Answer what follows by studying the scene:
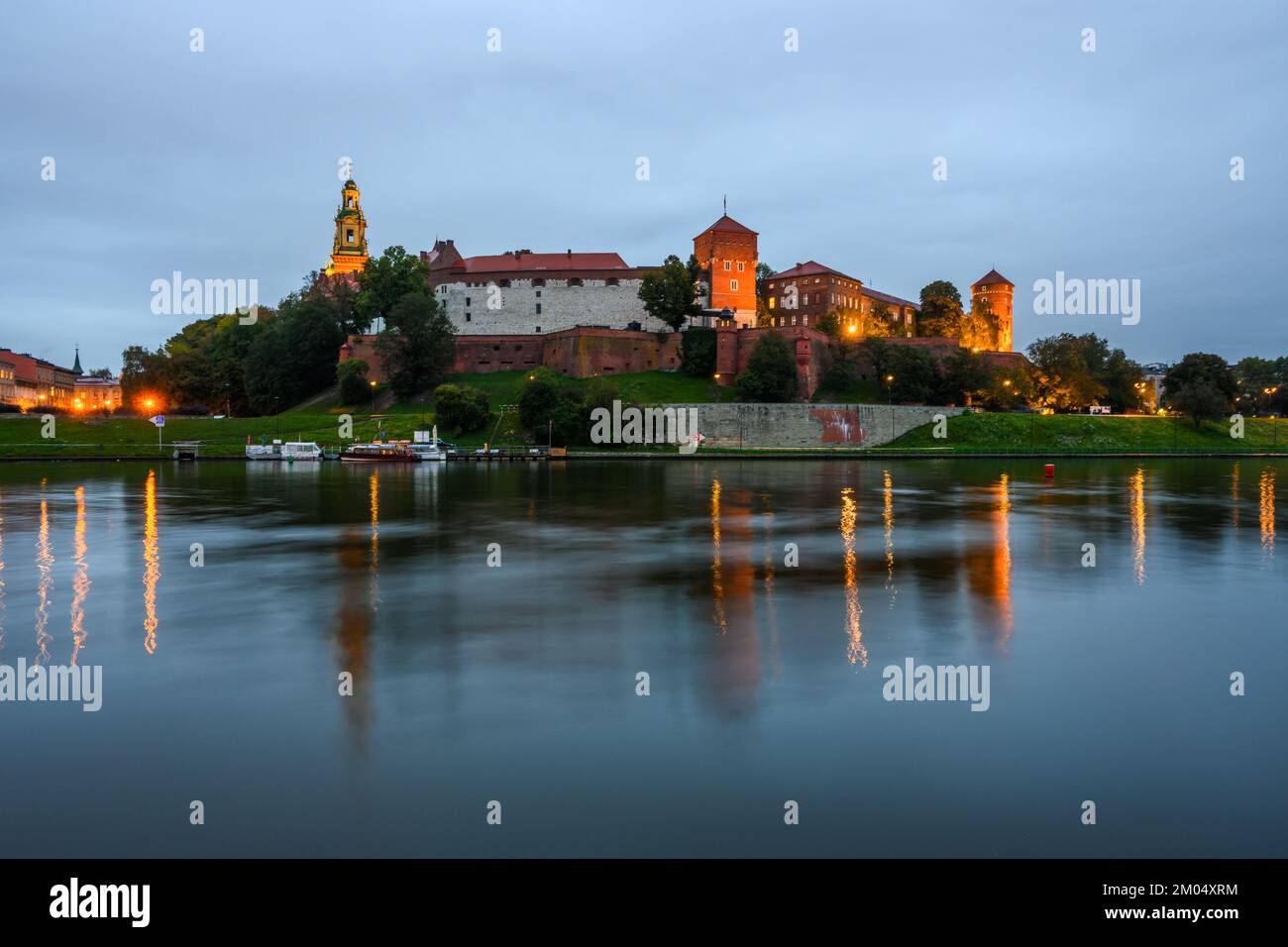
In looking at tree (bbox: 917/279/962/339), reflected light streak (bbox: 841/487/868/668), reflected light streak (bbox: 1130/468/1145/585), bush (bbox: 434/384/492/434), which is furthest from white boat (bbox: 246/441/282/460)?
tree (bbox: 917/279/962/339)

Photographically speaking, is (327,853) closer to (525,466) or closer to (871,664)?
(871,664)

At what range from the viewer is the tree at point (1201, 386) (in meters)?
78.7

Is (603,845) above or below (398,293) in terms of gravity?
below

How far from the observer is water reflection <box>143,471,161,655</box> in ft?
34.3

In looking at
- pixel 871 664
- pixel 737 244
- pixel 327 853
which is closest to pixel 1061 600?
pixel 871 664

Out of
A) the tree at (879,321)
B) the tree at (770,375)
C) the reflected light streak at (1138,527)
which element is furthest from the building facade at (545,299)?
the reflected light streak at (1138,527)

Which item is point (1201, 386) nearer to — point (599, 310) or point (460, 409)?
point (599, 310)

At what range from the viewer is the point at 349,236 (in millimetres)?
120688

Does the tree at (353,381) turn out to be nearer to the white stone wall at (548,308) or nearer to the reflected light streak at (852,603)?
the white stone wall at (548,308)

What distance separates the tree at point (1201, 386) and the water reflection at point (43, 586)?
86.5 metres

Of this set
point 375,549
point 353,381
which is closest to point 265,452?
point 353,381

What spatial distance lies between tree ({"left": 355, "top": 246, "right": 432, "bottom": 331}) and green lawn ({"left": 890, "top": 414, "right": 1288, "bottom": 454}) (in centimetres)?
5049
